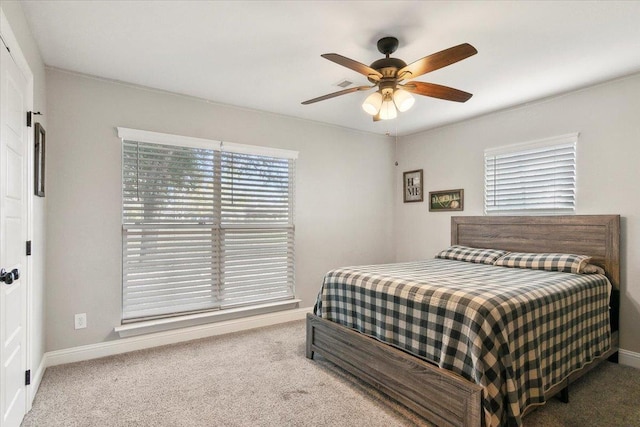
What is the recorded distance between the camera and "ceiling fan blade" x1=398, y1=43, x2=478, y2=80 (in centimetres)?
185

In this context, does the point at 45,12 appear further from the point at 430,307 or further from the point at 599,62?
the point at 599,62

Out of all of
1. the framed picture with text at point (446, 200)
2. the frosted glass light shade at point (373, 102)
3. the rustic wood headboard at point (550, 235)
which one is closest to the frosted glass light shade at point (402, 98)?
the frosted glass light shade at point (373, 102)

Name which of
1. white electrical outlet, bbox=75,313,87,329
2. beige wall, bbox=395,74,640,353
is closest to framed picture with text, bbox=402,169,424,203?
beige wall, bbox=395,74,640,353

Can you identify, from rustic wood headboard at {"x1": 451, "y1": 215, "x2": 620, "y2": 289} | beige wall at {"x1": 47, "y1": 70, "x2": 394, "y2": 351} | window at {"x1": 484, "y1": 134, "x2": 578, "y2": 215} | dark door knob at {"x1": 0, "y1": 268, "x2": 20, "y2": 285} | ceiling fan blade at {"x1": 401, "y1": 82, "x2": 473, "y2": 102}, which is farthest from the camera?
window at {"x1": 484, "y1": 134, "x2": 578, "y2": 215}

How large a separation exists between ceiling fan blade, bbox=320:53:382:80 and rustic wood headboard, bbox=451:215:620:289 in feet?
7.85

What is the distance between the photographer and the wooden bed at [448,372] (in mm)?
1851

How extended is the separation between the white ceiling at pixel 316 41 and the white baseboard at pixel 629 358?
2370 mm

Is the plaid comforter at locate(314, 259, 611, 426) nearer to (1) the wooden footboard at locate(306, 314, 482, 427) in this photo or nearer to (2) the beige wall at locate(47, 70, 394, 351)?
(1) the wooden footboard at locate(306, 314, 482, 427)

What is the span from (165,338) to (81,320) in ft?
2.36

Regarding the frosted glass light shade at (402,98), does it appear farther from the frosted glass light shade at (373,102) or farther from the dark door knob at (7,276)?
the dark door knob at (7,276)

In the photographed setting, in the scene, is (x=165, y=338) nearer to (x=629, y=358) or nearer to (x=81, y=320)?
(x=81, y=320)

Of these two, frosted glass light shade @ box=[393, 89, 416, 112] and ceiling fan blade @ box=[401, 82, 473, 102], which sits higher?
ceiling fan blade @ box=[401, 82, 473, 102]

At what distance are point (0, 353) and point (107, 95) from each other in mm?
2271

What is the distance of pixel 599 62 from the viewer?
265cm
